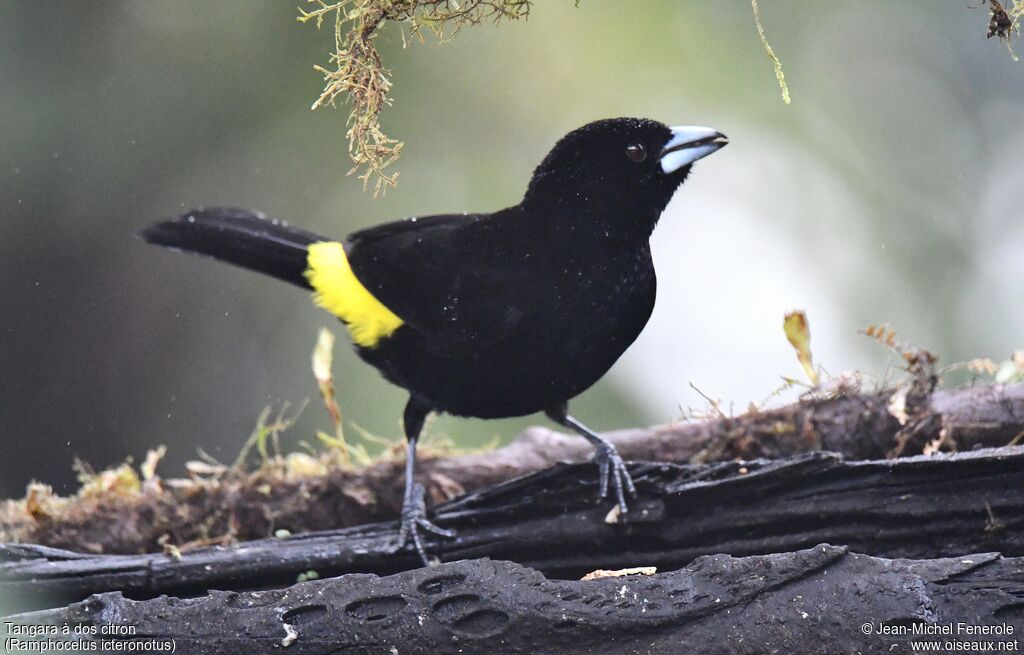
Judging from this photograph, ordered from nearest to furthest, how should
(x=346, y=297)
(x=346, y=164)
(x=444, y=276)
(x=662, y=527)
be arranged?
(x=662, y=527) < (x=444, y=276) < (x=346, y=297) < (x=346, y=164)

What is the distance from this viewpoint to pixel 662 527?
285cm

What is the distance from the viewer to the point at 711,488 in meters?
2.78

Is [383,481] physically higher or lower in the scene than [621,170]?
lower

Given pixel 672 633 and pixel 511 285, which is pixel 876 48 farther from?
pixel 672 633

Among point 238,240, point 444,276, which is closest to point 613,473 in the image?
point 444,276

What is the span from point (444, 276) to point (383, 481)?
978 millimetres

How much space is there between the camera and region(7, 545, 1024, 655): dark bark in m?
2.03

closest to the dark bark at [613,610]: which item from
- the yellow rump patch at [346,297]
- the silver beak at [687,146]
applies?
the yellow rump patch at [346,297]

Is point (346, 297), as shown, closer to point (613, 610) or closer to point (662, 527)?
point (662, 527)

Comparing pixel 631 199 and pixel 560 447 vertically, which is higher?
pixel 631 199

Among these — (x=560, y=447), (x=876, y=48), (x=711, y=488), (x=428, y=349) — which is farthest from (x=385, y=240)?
(x=876, y=48)

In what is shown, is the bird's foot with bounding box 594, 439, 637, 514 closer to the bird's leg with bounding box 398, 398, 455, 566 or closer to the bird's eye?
the bird's leg with bounding box 398, 398, 455, 566

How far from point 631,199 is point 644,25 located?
10.8ft

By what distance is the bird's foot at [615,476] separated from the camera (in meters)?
2.92
